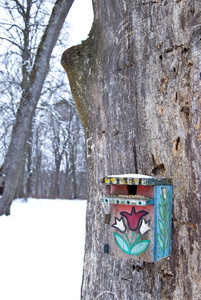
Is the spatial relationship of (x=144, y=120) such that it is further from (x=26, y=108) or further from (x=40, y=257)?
(x=26, y=108)

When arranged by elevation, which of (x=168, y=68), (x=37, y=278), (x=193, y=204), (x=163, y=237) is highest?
(x=168, y=68)

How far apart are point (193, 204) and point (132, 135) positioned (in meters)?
0.60

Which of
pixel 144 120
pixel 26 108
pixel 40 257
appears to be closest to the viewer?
pixel 144 120

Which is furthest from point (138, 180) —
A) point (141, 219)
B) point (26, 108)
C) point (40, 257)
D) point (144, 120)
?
point (26, 108)

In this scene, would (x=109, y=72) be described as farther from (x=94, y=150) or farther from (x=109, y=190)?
(x=109, y=190)

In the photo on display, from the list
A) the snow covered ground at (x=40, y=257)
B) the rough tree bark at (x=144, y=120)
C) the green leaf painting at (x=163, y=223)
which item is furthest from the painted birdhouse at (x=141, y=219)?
the snow covered ground at (x=40, y=257)

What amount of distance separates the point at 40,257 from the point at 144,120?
15.6ft

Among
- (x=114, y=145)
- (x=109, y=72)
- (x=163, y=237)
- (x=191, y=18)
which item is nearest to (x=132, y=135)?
(x=114, y=145)

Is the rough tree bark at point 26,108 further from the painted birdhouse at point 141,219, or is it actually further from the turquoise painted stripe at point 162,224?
the turquoise painted stripe at point 162,224

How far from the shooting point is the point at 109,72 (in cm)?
219

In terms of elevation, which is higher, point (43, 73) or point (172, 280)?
point (43, 73)

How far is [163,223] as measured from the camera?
1.74 m

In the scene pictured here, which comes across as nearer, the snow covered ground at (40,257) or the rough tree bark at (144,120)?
the rough tree bark at (144,120)

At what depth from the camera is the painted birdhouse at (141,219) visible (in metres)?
1.67
